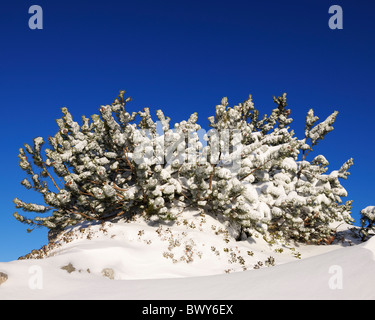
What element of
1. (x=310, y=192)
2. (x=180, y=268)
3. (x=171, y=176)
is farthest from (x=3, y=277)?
(x=310, y=192)

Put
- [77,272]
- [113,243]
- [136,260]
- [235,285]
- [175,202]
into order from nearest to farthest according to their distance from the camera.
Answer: [235,285] < [77,272] < [136,260] < [113,243] < [175,202]

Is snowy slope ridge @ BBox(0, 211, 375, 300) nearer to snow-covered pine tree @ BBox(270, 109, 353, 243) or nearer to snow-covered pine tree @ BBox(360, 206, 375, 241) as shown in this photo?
snow-covered pine tree @ BBox(270, 109, 353, 243)

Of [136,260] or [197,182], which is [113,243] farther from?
[197,182]

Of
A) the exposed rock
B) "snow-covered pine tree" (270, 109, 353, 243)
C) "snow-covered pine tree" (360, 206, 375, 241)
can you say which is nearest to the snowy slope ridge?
the exposed rock

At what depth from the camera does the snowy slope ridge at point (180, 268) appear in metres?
4.28

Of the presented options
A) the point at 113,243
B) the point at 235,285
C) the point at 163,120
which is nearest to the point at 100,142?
the point at 163,120

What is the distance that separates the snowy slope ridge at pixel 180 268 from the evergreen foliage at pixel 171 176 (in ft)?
3.40

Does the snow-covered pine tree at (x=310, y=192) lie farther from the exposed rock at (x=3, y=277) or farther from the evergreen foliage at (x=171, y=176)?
the exposed rock at (x=3, y=277)

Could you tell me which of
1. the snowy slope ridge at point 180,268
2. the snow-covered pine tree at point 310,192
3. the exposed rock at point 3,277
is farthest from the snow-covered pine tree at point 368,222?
the exposed rock at point 3,277

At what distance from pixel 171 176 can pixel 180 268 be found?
4728 millimetres

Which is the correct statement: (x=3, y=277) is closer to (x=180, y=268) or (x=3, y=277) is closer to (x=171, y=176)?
(x=180, y=268)

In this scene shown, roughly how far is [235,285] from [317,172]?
454 inches

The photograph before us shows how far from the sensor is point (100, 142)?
41.8 ft
